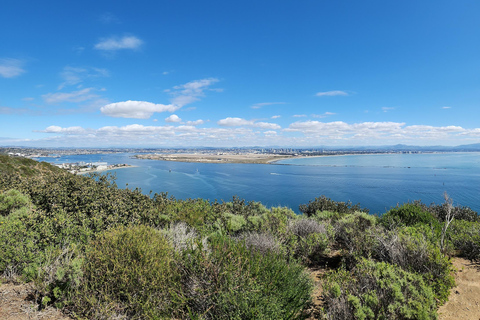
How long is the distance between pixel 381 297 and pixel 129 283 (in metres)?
4.95

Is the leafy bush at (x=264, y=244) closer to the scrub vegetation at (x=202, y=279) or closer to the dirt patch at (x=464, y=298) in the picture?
the scrub vegetation at (x=202, y=279)

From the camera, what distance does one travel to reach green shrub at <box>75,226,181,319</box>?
465 centimetres

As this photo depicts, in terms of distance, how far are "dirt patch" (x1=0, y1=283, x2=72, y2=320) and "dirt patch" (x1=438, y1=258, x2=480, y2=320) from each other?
26.0 ft

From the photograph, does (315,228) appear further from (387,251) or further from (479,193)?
(479,193)

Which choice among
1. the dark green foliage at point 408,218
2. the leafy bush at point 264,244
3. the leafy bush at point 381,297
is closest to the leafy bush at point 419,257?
the leafy bush at point 381,297

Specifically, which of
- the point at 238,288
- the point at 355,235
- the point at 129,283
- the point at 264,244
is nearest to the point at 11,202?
the point at 129,283

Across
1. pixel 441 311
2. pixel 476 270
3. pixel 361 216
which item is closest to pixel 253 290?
pixel 441 311

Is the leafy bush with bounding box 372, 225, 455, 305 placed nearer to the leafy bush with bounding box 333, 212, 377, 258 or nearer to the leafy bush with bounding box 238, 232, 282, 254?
the leafy bush with bounding box 333, 212, 377, 258

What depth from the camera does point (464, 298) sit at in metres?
5.77

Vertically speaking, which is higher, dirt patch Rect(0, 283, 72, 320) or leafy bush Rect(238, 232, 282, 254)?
leafy bush Rect(238, 232, 282, 254)

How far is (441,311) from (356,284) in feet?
6.51

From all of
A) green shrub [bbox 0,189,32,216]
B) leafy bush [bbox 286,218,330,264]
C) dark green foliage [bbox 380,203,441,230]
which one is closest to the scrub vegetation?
leafy bush [bbox 286,218,330,264]

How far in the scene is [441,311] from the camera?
5.40 metres

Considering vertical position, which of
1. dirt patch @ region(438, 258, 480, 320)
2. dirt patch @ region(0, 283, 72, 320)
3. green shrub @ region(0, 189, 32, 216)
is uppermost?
green shrub @ region(0, 189, 32, 216)
